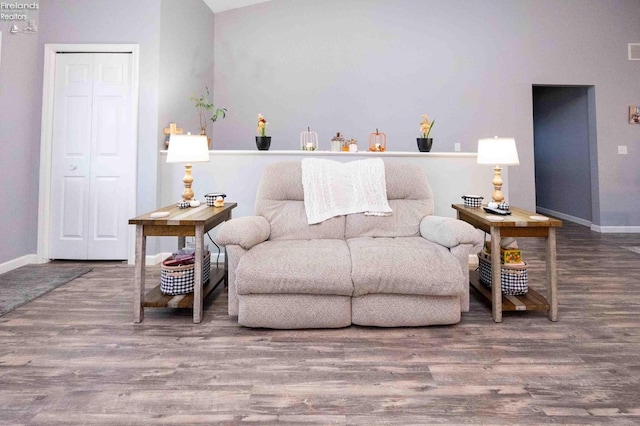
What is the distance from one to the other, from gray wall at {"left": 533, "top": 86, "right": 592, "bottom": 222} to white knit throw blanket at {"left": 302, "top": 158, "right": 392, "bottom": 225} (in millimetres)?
4634

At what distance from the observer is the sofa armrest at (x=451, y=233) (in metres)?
2.07

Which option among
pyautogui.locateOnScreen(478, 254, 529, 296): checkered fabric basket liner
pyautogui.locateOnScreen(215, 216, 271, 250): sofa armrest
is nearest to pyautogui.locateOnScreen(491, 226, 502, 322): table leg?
pyautogui.locateOnScreen(478, 254, 529, 296): checkered fabric basket liner

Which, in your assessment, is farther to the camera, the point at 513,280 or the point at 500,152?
the point at 500,152

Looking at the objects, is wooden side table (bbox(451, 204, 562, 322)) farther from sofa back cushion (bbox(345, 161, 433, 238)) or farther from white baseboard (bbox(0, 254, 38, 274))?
white baseboard (bbox(0, 254, 38, 274))

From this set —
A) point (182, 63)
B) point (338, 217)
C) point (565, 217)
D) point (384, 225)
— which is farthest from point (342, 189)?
point (565, 217)

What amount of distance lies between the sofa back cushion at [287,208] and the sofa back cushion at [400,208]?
134 millimetres

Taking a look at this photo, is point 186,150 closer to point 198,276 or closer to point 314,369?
point 198,276

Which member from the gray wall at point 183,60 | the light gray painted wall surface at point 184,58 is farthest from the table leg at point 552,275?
the light gray painted wall surface at point 184,58

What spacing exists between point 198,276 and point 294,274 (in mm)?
611

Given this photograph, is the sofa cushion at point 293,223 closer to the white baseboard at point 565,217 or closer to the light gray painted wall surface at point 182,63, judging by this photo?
the light gray painted wall surface at point 182,63

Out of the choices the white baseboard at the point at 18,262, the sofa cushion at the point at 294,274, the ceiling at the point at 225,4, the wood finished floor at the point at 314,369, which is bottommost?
the wood finished floor at the point at 314,369

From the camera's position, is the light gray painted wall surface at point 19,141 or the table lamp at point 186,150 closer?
the table lamp at point 186,150

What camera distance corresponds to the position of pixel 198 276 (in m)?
2.13

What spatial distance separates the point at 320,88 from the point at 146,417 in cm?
474
